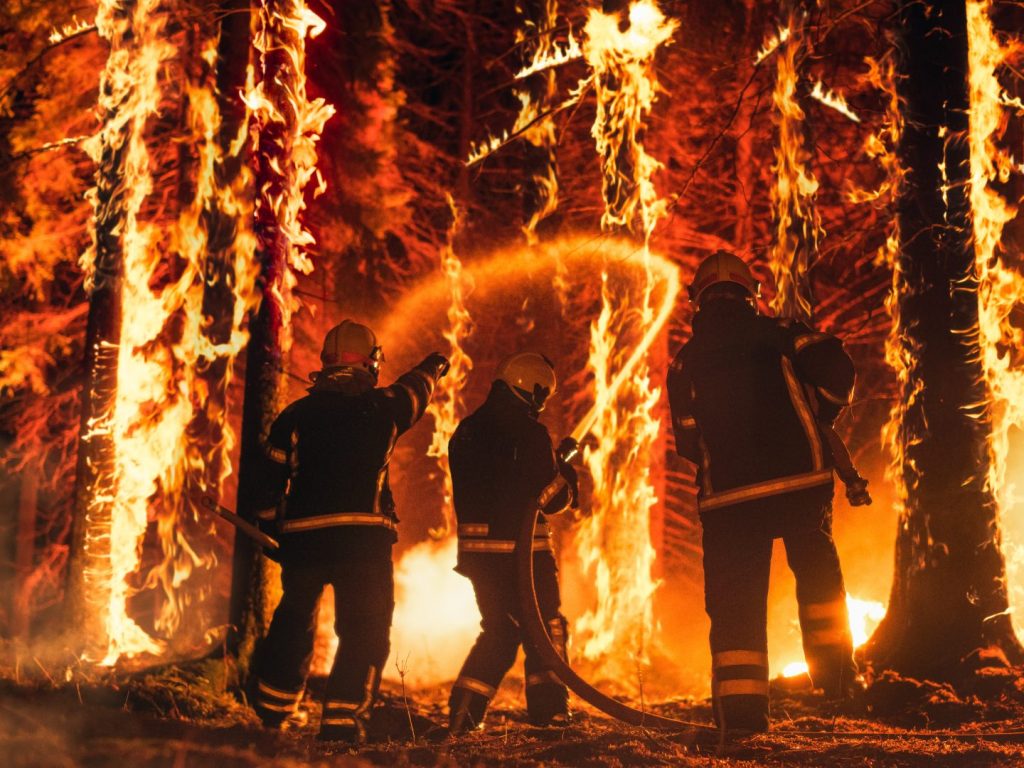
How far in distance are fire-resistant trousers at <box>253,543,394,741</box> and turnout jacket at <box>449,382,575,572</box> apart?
1.86 feet

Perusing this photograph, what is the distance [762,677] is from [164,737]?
3126 mm

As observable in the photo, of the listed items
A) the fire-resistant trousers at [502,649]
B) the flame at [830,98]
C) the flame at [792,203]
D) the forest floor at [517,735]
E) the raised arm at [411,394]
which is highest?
the flame at [830,98]

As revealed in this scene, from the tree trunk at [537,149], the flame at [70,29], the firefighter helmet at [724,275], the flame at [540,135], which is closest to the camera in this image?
the firefighter helmet at [724,275]

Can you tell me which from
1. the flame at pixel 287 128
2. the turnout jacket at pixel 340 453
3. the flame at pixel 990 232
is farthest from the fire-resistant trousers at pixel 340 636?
the flame at pixel 990 232

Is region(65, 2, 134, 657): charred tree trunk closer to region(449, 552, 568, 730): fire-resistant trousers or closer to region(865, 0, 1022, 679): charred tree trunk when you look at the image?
region(449, 552, 568, 730): fire-resistant trousers

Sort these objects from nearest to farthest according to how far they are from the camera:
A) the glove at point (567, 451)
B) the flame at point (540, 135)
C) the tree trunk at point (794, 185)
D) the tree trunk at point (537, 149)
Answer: the glove at point (567, 451)
the tree trunk at point (794, 185)
the flame at point (540, 135)
the tree trunk at point (537, 149)

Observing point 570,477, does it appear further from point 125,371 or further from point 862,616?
point 125,371

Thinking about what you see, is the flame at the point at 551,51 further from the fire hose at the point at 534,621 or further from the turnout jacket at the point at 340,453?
the fire hose at the point at 534,621

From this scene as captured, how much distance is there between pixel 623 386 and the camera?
13.3 metres

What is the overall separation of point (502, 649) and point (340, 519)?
4.18 ft

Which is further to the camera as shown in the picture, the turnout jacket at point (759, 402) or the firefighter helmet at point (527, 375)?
the firefighter helmet at point (527, 375)

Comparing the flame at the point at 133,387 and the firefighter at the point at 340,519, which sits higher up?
the flame at the point at 133,387

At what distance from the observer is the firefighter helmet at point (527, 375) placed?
7.28 metres

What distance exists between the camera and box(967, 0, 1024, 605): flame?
7.34 m
